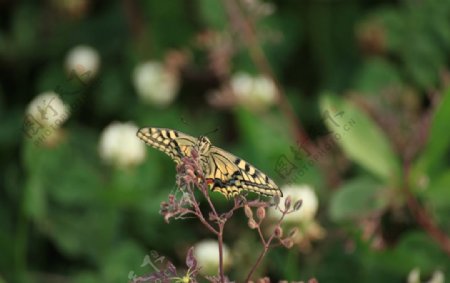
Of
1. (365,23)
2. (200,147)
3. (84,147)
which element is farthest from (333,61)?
(200,147)

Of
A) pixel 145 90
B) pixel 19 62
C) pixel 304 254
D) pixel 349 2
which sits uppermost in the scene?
pixel 19 62

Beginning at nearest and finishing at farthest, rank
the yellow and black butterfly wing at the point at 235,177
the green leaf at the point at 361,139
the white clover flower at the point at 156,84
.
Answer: the yellow and black butterfly wing at the point at 235,177
the green leaf at the point at 361,139
the white clover flower at the point at 156,84

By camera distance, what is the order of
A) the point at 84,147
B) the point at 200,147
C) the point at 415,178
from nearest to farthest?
the point at 200,147, the point at 415,178, the point at 84,147

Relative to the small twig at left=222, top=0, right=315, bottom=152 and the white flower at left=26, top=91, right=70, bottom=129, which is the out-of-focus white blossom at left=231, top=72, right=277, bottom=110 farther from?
the white flower at left=26, top=91, right=70, bottom=129

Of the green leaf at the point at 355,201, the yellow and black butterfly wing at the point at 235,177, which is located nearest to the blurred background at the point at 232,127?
the green leaf at the point at 355,201

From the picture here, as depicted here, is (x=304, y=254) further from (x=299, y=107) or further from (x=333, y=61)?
(x=333, y=61)

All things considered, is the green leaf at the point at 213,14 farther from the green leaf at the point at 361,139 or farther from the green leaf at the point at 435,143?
the green leaf at the point at 435,143
